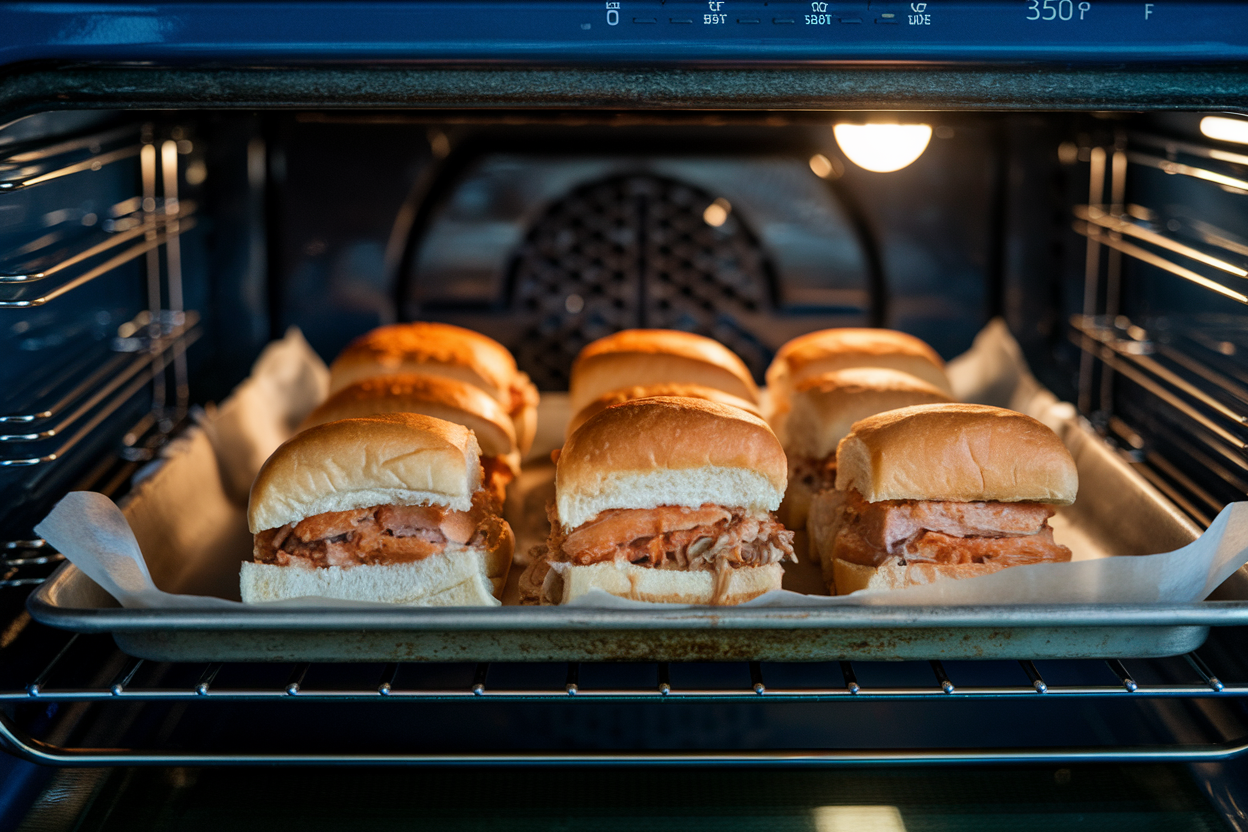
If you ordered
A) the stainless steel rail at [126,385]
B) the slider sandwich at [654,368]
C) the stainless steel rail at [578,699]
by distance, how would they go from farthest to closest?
1. the slider sandwich at [654,368]
2. the stainless steel rail at [126,385]
3. the stainless steel rail at [578,699]

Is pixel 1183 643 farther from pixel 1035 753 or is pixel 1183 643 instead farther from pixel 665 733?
pixel 665 733

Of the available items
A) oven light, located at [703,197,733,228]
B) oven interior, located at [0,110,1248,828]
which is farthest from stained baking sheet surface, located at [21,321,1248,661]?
oven light, located at [703,197,733,228]

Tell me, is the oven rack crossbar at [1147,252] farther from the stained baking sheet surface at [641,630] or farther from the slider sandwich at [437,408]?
the slider sandwich at [437,408]

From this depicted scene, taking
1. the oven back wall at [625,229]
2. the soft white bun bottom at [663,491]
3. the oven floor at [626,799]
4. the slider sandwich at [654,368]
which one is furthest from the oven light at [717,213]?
the oven floor at [626,799]

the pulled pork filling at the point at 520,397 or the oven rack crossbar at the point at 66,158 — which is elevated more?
the oven rack crossbar at the point at 66,158

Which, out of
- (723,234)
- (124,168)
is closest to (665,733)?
(723,234)

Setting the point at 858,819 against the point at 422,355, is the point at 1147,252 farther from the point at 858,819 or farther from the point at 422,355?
the point at 422,355

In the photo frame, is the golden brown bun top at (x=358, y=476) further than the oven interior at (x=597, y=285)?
Yes

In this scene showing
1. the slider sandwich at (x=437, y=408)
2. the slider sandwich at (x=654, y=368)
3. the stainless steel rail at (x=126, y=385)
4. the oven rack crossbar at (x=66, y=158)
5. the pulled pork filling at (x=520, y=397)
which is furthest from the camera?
the pulled pork filling at (x=520, y=397)
